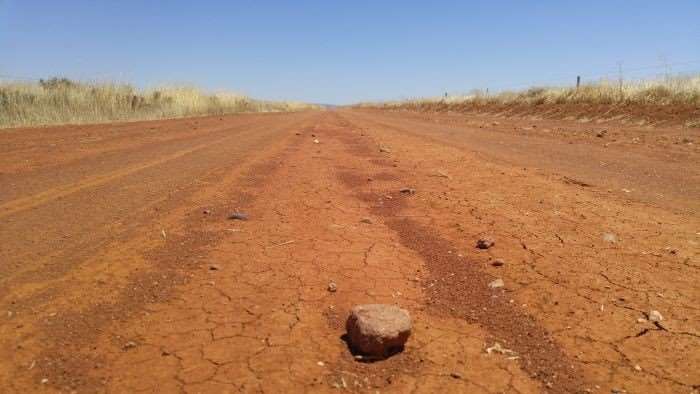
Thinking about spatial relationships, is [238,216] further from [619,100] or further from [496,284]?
[619,100]

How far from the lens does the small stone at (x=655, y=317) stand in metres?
2.59

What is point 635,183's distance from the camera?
607 centimetres

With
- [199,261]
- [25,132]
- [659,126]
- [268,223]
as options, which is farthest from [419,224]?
[659,126]

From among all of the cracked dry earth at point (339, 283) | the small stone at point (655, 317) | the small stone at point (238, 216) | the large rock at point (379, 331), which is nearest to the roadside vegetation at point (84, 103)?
the cracked dry earth at point (339, 283)

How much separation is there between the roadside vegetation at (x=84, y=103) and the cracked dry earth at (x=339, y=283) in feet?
36.8

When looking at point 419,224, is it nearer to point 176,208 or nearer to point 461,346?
point 461,346

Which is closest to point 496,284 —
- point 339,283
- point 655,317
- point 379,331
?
point 655,317

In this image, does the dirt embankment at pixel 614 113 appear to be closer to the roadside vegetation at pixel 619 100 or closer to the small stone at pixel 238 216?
the roadside vegetation at pixel 619 100

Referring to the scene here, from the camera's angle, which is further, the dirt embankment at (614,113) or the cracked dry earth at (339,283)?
the dirt embankment at (614,113)

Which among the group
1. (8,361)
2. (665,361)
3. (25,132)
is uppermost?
(25,132)

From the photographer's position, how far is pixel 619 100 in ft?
58.7

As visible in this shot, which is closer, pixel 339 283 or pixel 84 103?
pixel 339 283

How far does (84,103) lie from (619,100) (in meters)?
19.7

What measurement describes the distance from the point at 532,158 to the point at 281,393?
738cm
